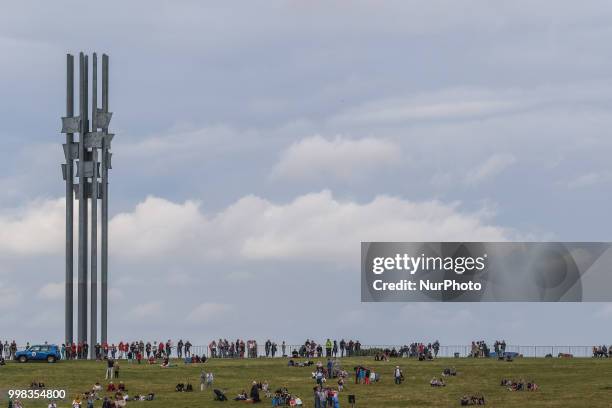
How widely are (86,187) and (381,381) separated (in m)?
28.9

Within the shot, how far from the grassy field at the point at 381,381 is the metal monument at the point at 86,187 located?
19.5ft

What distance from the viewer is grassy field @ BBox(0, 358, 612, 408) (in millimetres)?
77625

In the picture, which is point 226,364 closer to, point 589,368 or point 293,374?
point 293,374

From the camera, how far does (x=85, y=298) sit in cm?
10069

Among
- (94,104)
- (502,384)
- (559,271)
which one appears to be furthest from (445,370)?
(94,104)

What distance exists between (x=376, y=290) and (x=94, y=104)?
23.5m

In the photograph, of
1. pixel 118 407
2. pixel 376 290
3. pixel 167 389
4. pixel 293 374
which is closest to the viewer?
pixel 118 407

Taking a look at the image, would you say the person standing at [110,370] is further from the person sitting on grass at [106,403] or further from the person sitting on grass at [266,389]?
the person sitting on grass at [106,403]

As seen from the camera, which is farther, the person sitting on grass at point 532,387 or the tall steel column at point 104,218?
the tall steel column at point 104,218

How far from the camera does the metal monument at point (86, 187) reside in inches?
3962

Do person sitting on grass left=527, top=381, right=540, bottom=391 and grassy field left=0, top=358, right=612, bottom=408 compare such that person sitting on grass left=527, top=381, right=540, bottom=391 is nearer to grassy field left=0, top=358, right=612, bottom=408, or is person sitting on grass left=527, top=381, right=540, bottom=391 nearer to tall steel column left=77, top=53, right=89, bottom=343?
grassy field left=0, top=358, right=612, bottom=408

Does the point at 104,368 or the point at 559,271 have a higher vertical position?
the point at 559,271

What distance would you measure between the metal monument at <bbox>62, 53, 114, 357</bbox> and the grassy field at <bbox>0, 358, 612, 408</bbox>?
593 centimetres

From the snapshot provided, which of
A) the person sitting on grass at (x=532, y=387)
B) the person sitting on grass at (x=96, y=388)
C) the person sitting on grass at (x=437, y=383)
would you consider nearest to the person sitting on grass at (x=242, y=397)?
the person sitting on grass at (x=96, y=388)
